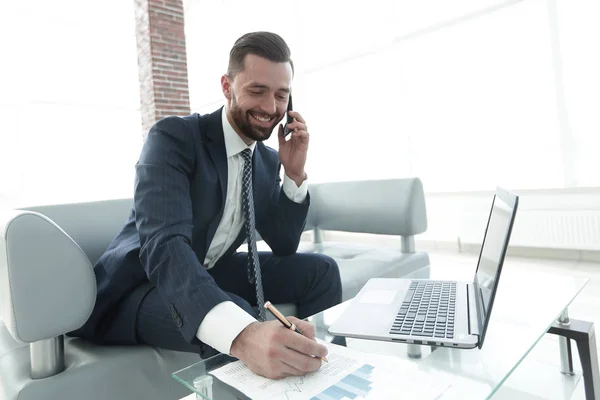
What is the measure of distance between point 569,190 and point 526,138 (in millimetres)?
625

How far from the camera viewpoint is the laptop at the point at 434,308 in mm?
774

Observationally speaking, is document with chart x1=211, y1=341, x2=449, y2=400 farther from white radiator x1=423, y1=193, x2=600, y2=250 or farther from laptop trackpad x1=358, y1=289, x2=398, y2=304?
white radiator x1=423, y1=193, x2=600, y2=250

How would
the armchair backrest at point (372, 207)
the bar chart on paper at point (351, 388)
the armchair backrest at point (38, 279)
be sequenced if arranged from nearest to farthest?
the bar chart on paper at point (351, 388), the armchair backrest at point (38, 279), the armchair backrest at point (372, 207)

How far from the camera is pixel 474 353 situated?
80 centimetres

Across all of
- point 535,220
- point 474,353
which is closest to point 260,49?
point 474,353

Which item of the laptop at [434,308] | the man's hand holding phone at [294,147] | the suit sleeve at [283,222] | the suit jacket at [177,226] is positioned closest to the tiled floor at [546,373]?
the laptop at [434,308]

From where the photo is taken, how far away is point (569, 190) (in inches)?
139

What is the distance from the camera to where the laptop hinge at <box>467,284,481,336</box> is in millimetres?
806

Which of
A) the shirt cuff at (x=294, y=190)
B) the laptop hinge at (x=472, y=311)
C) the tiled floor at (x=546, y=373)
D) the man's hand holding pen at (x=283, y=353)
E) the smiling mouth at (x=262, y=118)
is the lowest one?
the tiled floor at (x=546, y=373)

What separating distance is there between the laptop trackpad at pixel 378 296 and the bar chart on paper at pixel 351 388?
0.39 meters

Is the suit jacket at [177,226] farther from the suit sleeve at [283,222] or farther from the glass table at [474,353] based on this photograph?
the glass table at [474,353]

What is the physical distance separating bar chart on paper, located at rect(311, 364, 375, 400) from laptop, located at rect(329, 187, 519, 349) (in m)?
0.16

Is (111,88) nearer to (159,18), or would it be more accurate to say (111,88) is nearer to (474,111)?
(159,18)

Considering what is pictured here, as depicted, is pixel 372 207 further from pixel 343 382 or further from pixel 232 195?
pixel 343 382
